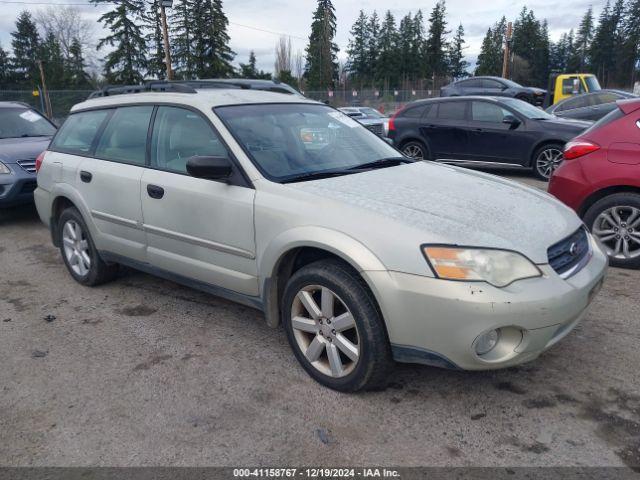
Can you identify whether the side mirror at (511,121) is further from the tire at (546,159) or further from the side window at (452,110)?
the side window at (452,110)

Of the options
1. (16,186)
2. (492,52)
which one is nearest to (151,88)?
(16,186)

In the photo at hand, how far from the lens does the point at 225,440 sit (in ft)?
8.50

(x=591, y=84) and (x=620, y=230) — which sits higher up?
(x=591, y=84)

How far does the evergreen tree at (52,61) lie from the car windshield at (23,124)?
2007 inches

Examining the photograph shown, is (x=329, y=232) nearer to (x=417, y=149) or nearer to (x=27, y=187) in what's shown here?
(x=27, y=187)

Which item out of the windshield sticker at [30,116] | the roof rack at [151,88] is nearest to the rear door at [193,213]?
the roof rack at [151,88]

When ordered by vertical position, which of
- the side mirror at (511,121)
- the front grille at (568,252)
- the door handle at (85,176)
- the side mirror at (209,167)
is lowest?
the front grille at (568,252)

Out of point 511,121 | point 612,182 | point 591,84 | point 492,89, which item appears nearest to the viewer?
point 612,182

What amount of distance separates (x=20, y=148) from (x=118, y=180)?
427 cm

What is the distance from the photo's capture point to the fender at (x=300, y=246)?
267 cm

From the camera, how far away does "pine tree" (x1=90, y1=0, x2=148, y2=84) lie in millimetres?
44256

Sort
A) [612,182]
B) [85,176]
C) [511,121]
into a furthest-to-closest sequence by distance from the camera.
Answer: [511,121], [612,182], [85,176]

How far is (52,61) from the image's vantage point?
55.8 meters

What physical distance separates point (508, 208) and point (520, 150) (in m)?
6.99
